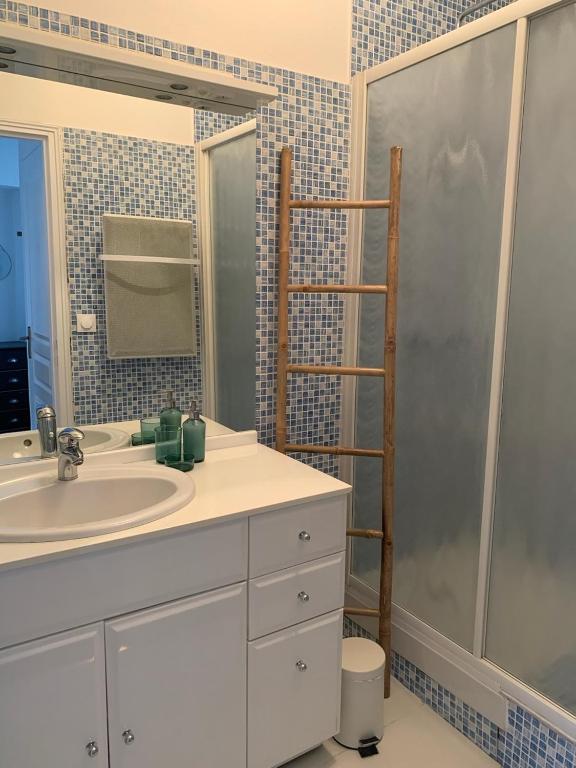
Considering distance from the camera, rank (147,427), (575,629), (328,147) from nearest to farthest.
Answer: (575,629) < (147,427) < (328,147)

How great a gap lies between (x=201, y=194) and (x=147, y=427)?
670 mm

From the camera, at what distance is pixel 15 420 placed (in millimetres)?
1552

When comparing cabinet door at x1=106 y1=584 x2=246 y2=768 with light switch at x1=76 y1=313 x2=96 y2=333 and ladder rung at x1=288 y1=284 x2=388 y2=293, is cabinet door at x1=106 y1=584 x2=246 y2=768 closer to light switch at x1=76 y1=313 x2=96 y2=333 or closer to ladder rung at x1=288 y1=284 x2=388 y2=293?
light switch at x1=76 y1=313 x2=96 y2=333

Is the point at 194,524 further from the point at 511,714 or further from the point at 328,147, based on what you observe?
the point at 328,147

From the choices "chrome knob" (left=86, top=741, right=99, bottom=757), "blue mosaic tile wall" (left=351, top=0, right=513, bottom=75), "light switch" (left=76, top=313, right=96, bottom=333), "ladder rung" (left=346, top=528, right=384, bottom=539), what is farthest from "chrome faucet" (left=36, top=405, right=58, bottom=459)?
"blue mosaic tile wall" (left=351, top=0, right=513, bottom=75)

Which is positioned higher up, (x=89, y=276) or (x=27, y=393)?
(x=89, y=276)

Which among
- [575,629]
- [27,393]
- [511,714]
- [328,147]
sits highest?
[328,147]

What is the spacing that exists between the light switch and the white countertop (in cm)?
34

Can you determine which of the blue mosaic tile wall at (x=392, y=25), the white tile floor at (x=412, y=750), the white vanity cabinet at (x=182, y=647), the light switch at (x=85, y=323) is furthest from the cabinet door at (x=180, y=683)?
the blue mosaic tile wall at (x=392, y=25)

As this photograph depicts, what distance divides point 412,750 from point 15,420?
1.44 meters

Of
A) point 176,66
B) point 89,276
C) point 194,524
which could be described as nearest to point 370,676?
point 194,524

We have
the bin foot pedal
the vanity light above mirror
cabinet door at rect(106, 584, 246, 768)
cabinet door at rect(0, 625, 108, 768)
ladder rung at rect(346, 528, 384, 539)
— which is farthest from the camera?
ladder rung at rect(346, 528, 384, 539)

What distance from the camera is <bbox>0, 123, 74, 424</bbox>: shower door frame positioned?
149cm

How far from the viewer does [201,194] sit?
1708 millimetres
